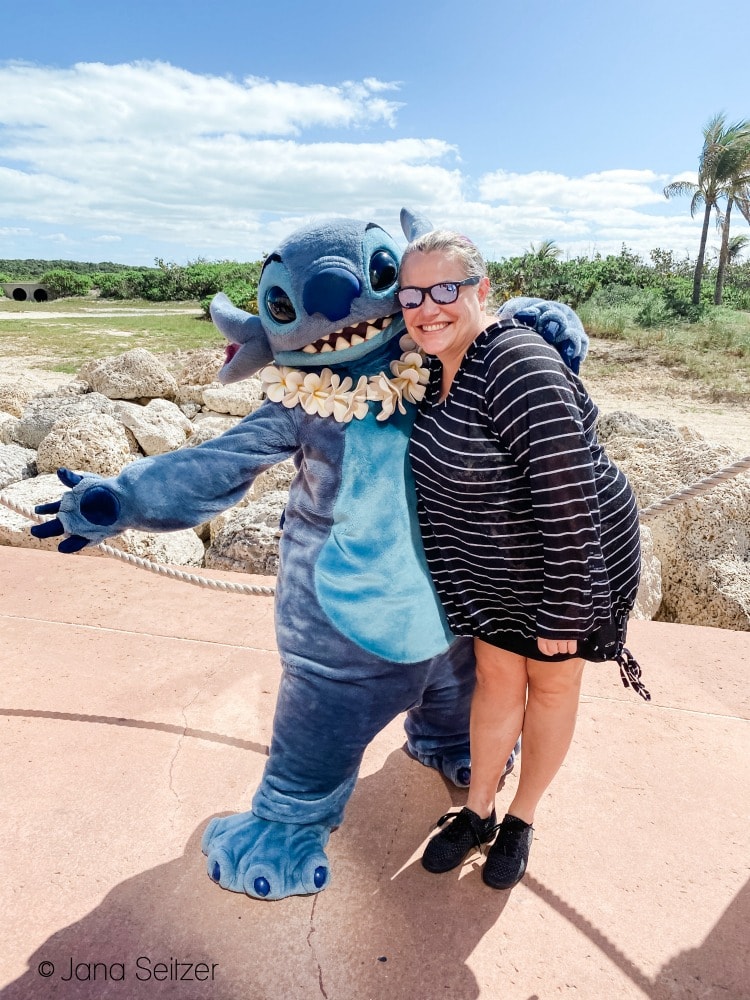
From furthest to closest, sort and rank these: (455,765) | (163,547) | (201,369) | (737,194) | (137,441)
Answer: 1. (737,194)
2. (201,369)
3. (137,441)
4. (163,547)
5. (455,765)

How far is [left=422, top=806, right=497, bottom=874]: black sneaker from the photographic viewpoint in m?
1.85

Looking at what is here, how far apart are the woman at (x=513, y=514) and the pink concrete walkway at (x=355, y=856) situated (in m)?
0.23

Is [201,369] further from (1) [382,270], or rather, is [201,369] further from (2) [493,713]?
(2) [493,713]

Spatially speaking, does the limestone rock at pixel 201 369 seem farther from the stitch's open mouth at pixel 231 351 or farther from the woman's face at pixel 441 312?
the woman's face at pixel 441 312

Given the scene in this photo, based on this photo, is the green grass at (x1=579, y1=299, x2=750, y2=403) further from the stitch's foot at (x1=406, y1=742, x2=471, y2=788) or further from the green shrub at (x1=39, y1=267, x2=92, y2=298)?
the green shrub at (x1=39, y1=267, x2=92, y2=298)

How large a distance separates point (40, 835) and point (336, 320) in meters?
1.53

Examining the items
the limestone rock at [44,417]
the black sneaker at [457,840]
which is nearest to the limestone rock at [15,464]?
the limestone rock at [44,417]

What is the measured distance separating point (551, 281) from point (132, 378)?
19388 millimetres

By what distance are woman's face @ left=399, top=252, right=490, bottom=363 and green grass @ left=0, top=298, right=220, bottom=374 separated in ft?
35.1

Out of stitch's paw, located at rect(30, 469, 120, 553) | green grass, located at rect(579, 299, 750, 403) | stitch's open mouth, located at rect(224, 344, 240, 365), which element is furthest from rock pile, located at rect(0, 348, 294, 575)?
green grass, located at rect(579, 299, 750, 403)

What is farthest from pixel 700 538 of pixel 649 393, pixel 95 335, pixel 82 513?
pixel 95 335

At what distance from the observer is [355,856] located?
1912 mm

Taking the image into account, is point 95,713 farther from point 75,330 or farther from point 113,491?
point 75,330

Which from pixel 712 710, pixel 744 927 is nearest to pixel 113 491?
pixel 744 927
